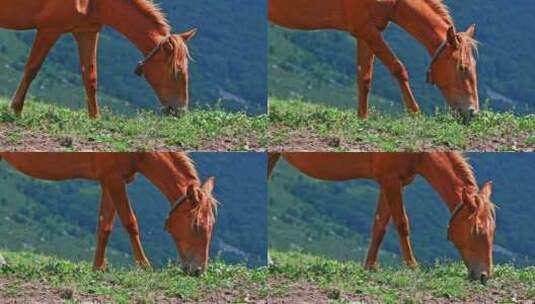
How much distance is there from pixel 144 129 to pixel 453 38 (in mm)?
3321

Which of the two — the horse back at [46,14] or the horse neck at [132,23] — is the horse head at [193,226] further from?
the horse back at [46,14]

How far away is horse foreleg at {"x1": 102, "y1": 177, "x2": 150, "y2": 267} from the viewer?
103 ft

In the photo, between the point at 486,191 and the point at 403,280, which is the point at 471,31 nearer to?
the point at 486,191

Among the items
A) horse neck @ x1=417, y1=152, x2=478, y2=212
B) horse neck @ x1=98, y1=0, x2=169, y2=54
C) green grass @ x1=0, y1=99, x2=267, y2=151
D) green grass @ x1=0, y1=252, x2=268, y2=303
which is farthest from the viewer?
horse neck @ x1=98, y1=0, x2=169, y2=54

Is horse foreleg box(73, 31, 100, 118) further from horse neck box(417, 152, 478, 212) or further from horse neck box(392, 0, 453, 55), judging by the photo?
horse neck box(417, 152, 478, 212)

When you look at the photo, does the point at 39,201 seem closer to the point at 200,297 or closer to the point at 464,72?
the point at 200,297

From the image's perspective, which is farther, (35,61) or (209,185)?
(35,61)

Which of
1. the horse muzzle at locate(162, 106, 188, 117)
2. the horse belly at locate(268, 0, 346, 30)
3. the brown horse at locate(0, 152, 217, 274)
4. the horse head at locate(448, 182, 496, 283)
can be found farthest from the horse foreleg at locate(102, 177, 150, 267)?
the horse head at locate(448, 182, 496, 283)

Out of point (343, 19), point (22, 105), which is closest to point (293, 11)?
point (343, 19)

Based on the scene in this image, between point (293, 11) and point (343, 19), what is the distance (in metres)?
0.64

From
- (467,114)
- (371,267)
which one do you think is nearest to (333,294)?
(371,267)

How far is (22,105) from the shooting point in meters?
31.6

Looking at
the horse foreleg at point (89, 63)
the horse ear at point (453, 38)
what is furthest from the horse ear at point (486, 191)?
the horse foreleg at point (89, 63)

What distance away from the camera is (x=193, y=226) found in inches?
1219
